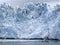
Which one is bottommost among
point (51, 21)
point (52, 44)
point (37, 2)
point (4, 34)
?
point (52, 44)

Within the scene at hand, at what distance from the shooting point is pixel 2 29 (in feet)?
13.5

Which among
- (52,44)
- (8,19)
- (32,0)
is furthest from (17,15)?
(52,44)

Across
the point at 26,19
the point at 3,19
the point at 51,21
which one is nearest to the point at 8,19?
the point at 3,19

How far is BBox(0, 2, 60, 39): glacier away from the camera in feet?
13.3

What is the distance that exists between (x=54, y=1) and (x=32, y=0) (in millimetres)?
474

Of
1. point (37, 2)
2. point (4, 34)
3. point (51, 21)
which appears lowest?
point (4, 34)

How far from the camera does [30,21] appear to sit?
409 centimetres

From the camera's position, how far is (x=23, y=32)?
4.11 m

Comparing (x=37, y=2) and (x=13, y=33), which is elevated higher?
(x=37, y=2)

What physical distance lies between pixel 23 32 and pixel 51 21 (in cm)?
66

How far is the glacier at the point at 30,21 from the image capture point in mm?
4039

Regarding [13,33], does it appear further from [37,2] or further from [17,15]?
[37,2]

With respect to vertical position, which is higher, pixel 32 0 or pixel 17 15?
pixel 32 0

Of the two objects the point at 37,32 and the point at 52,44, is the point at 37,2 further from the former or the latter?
the point at 52,44
